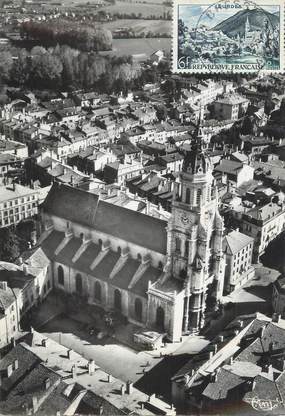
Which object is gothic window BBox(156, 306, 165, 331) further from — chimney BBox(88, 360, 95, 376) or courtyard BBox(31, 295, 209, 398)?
chimney BBox(88, 360, 95, 376)

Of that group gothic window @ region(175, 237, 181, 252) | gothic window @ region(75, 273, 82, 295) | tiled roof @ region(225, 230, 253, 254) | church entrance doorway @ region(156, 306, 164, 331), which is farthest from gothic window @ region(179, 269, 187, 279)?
gothic window @ region(75, 273, 82, 295)

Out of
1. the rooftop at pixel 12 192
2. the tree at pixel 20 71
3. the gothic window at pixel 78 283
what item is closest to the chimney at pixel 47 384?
the gothic window at pixel 78 283

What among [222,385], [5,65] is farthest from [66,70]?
[222,385]

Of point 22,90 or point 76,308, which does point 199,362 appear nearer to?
point 76,308

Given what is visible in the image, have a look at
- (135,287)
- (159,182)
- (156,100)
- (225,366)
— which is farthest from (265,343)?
(156,100)

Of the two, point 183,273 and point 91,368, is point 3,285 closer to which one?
point 91,368
